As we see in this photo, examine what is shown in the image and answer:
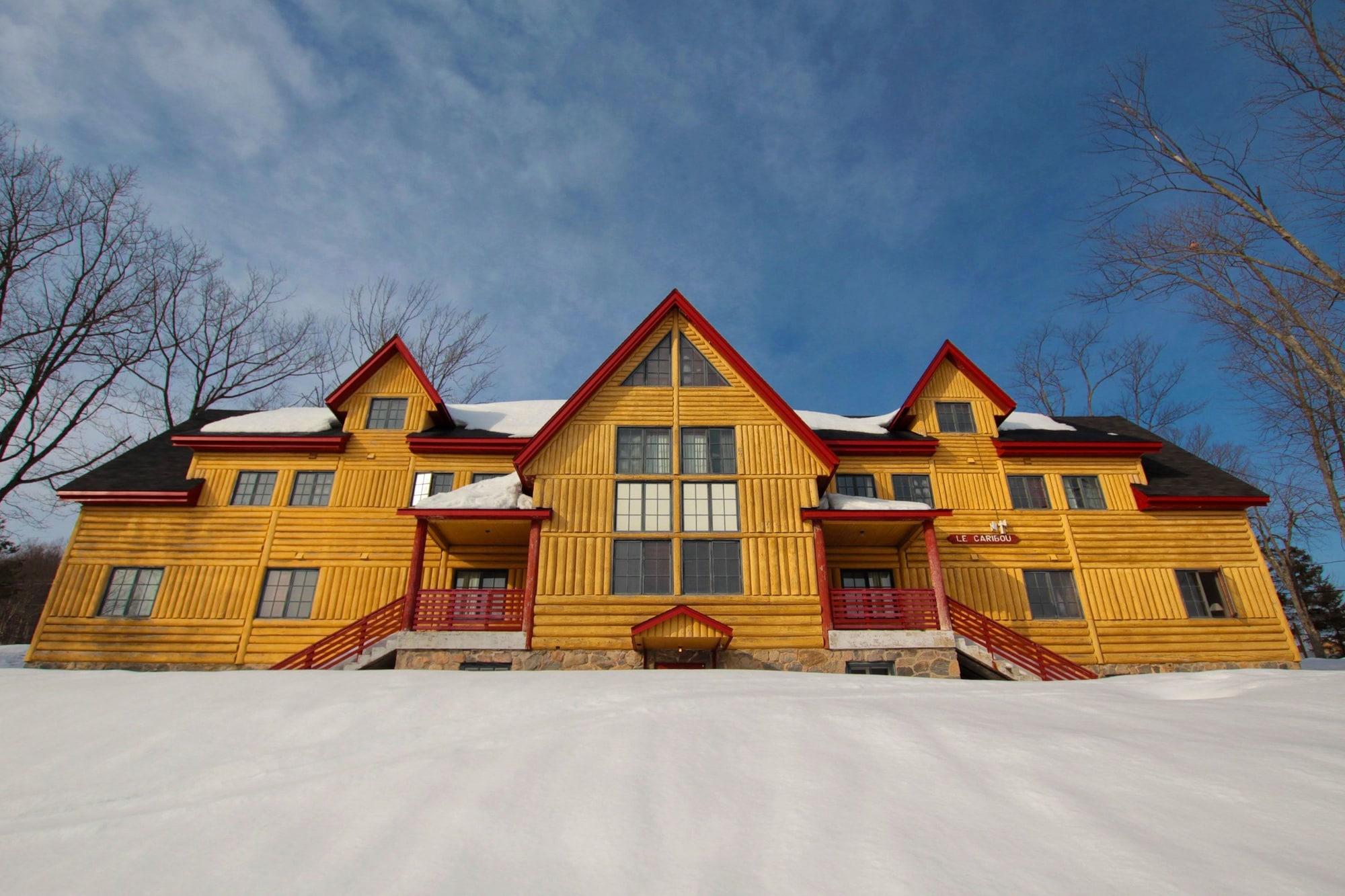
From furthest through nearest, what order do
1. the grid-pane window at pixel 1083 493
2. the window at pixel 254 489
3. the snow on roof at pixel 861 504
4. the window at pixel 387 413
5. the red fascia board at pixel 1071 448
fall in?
the window at pixel 387 413 → the red fascia board at pixel 1071 448 → the grid-pane window at pixel 1083 493 → the window at pixel 254 489 → the snow on roof at pixel 861 504

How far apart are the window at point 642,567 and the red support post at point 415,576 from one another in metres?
4.58

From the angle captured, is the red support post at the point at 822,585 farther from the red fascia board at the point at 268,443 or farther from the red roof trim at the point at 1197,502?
the red fascia board at the point at 268,443

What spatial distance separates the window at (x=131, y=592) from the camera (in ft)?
54.6

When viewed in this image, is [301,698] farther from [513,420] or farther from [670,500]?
[513,420]

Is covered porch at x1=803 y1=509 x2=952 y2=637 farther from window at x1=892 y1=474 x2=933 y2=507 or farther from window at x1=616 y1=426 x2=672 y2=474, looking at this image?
window at x1=616 y1=426 x2=672 y2=474

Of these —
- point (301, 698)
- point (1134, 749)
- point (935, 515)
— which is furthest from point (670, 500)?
point (1134, 749)

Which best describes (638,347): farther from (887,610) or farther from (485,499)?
(887,610)

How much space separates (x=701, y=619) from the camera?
14406 millimetres

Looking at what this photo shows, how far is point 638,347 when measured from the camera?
17.9 metres

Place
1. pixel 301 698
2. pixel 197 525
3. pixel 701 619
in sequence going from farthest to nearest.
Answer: pixel 197 525 < pixel 701 619 < pixel 301 698

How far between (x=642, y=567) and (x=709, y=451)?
3.57 meters

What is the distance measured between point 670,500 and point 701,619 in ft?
10.4

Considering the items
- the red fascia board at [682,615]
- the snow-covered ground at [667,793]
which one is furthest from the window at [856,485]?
the snow-covered ground at [667,793]

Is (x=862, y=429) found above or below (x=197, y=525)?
above
